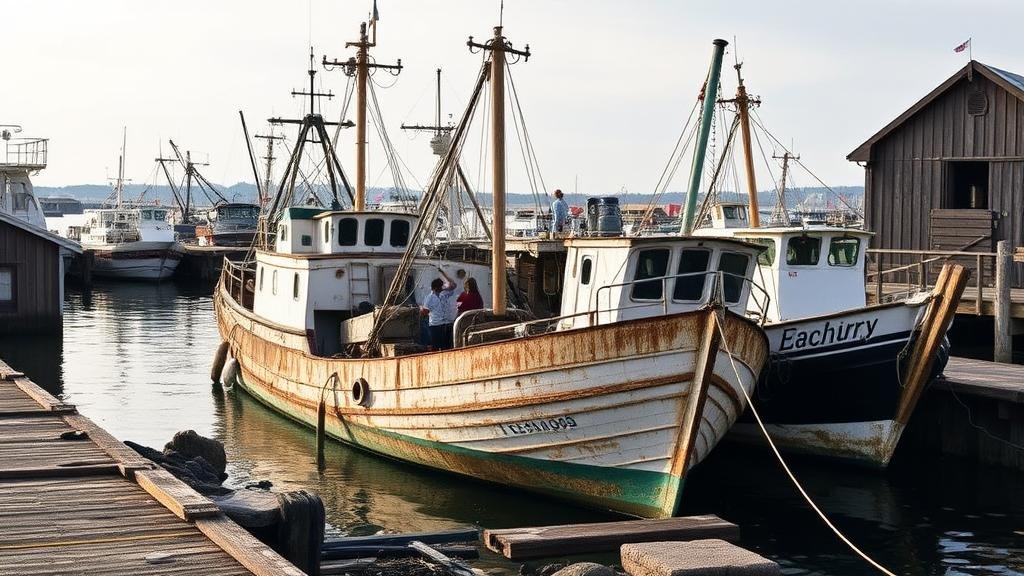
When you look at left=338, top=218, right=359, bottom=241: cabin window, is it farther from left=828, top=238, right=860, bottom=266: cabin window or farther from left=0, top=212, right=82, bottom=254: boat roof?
left=0, top=212, right=82, bottom=254: boat roof

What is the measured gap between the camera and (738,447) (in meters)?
19.3

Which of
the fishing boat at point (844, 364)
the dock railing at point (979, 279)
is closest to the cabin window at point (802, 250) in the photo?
the fishing boat at point (844, 364)

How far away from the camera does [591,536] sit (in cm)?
1295

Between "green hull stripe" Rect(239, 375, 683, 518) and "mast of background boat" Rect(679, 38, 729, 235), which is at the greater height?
"mast of background boat" Rect(679, 38, 729, 235)

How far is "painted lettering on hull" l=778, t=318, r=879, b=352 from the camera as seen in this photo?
680 inches

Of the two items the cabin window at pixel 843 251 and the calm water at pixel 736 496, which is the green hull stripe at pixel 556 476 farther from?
the cabin window at pixel 843 251

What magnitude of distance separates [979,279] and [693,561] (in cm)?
1309

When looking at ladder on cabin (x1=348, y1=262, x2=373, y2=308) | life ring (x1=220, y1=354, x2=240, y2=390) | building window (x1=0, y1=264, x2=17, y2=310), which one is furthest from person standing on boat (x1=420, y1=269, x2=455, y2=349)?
building window (x1=0, y1=264, x2=17, y2=310)

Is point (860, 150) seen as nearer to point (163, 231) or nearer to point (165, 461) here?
point (165, 461)

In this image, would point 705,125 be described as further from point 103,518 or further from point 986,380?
point 103,518

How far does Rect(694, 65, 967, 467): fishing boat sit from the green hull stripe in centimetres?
301

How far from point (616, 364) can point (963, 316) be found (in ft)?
39.3

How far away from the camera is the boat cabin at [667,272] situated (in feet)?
52.5

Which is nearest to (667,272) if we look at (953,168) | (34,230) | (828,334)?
(828,334)
